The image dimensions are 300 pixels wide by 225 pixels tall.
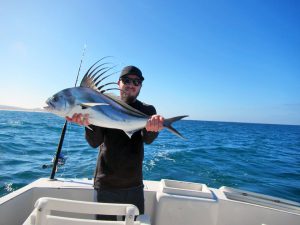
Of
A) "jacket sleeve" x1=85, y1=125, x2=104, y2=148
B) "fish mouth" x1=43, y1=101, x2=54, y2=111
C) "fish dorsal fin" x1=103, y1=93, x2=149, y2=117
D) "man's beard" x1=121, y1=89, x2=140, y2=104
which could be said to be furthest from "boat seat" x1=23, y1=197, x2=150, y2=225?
"man's beard" x1=121, y1=89, x2=140, y2=104

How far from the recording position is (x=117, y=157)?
2.80 metres

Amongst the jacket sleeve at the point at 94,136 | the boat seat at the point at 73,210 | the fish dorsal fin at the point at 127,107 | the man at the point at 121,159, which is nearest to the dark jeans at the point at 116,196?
the man at the point at 121,159

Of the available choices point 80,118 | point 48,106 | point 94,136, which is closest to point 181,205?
point 94,136

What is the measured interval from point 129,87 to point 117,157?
79cm

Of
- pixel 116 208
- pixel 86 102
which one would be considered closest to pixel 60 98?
pixel 86 102

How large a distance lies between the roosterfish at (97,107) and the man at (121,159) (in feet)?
0.39

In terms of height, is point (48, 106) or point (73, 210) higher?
point (48, 106)

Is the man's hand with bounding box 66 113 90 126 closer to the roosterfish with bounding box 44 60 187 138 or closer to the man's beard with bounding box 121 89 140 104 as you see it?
the roosterfish with bounding box 44 60 187 138

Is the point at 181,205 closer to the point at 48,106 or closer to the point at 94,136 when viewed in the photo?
the point at 94,136

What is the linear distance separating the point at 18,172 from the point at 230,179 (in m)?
8.42

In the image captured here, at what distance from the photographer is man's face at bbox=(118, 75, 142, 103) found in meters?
3.01

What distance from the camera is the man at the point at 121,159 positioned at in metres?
2.79

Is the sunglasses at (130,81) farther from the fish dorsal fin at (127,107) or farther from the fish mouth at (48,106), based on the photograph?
the fish mouth at (48,106)

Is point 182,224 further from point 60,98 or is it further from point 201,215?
point 60,98
